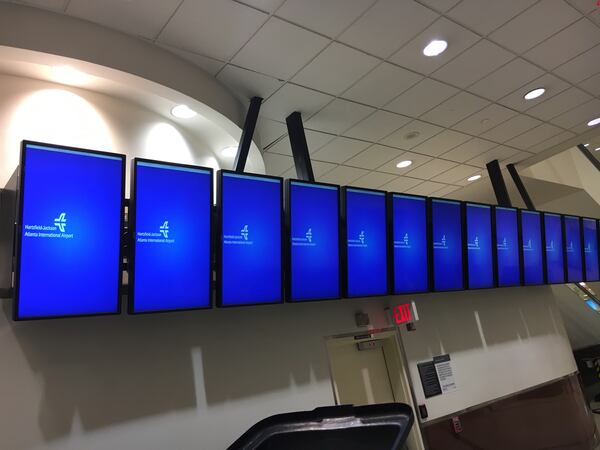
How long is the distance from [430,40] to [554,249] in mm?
3110

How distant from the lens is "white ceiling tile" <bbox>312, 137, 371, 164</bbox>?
4961 millimetres

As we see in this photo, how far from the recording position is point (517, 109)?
4.71 metres

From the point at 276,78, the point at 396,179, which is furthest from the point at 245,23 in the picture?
the point at 396,179

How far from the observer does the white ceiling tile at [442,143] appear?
5.14 metres

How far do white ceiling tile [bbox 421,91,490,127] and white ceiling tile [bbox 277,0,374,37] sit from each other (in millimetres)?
1704

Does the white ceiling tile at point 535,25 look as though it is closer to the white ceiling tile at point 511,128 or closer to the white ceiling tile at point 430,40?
the white ceiling tile at point 430,40

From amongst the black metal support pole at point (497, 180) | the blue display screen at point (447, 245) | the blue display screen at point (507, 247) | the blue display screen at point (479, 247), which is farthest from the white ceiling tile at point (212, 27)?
the black metal support pole at point (497, 180)

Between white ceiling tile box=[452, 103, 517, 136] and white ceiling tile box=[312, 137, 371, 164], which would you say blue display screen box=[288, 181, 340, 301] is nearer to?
white ceiling tile box=[312, 137, 371, 164]

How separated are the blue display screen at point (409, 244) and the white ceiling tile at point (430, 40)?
1117 mm

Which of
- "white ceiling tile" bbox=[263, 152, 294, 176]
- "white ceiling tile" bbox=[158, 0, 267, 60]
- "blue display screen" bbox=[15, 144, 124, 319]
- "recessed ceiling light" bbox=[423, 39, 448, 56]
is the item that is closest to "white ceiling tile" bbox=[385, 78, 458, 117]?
"recessed ceiling light" bbox=[423, 39, 448, 56]

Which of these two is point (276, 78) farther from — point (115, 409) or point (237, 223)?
point (115, 409)

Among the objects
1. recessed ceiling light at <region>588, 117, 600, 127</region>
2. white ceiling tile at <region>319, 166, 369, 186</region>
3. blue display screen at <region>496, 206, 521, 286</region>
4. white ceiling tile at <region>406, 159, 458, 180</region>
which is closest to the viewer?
blue display screen at <region>496, 206, 521, 286</region>

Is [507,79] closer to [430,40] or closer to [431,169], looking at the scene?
[430,40]

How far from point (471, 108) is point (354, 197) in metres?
2.11
